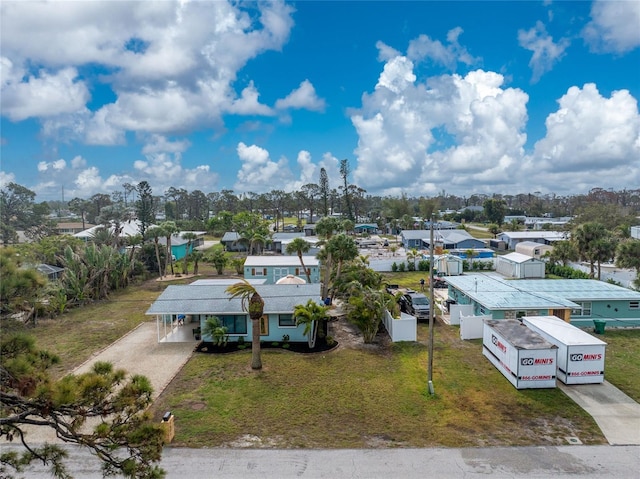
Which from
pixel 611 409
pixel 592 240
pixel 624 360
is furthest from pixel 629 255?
pixel 611 409

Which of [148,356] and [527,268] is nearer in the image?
[148,356]

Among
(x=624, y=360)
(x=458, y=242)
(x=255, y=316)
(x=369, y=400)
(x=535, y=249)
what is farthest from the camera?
(x=458, y=242)

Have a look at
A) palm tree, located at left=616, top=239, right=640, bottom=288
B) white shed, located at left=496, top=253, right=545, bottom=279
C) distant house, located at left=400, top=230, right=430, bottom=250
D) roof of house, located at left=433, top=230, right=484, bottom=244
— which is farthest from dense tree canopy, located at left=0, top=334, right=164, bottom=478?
distant house, located at left=400, top=230, right=430, bottom=250

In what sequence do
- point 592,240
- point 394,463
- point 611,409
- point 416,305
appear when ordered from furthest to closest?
point 592,240 < point 416,305 < point 611,409 < point 394,463

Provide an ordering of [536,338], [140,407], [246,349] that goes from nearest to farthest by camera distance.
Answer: [140,407] → [536,338] → [246,349]

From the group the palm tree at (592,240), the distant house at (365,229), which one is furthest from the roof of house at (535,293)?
the distant house at (365,229)

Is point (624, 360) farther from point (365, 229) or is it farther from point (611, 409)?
point (365, 229)

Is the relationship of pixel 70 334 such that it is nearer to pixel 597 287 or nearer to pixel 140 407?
pixel 140 407

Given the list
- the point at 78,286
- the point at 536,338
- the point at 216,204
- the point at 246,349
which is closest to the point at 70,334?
the point at 78,286
